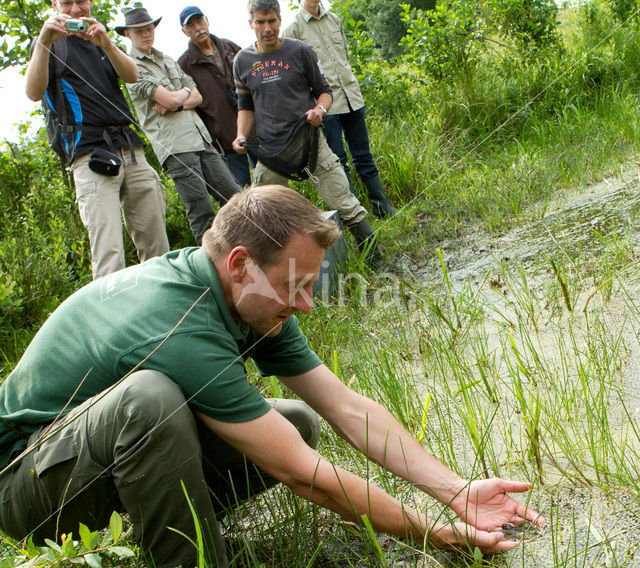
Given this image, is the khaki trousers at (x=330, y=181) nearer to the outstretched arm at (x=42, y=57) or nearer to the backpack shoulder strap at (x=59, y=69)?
the backpack shoulder strap at (x=59, y=69)

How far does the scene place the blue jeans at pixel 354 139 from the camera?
3.79 m

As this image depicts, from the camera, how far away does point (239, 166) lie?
3.79 metres

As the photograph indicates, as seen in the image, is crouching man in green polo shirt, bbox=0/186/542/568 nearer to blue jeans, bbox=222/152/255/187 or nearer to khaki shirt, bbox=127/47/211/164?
khaki shirt, bbox=127/47/211/164

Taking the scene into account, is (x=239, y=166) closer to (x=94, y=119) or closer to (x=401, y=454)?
(x=94, y=119)

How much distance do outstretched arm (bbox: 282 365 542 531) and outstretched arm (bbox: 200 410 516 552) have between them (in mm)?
70

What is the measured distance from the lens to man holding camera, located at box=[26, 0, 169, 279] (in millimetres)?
2668

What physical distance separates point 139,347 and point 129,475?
0.27 m

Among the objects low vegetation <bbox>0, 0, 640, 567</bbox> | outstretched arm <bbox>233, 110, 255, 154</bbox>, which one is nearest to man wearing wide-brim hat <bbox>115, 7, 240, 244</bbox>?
outstretched arm <bbox>233, 110, 255, 154</bbox>

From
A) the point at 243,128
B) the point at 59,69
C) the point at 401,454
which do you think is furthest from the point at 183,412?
the point at 243,128

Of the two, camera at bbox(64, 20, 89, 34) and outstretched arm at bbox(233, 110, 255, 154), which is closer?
camera at bbox(64, 20, 89, 34)

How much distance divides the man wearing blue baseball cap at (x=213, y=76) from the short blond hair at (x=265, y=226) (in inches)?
90.5

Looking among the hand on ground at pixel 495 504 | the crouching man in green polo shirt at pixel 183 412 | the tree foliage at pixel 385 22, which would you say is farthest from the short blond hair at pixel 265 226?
the tree foliage at pixel 385 22

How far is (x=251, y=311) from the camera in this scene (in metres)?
1.46

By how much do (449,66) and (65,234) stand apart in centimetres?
389
